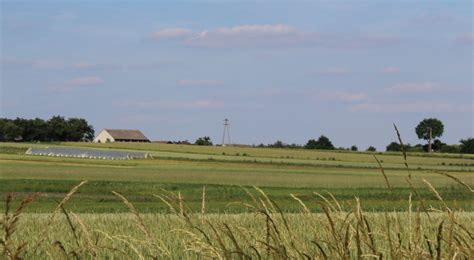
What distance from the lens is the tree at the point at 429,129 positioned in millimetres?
165500

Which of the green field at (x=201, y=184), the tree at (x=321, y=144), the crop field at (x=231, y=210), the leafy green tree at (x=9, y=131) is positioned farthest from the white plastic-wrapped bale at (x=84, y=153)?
the tree at (x=321, y=144)

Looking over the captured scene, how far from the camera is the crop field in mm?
3678

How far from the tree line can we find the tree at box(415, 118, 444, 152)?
242ft

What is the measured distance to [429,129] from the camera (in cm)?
16500

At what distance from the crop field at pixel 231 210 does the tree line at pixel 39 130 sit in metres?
18.8

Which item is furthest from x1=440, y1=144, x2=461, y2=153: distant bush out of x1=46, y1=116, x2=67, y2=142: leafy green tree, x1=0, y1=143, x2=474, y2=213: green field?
x1=46, y1=116, x2=67, y2=142: leafy green tree

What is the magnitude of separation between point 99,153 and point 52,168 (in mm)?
37824

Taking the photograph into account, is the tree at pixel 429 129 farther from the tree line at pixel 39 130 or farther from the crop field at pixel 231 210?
the tree line at pixel 39 130

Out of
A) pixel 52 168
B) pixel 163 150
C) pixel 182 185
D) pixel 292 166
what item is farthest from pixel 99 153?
pixel 182 185

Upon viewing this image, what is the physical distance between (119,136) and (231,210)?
142 meters

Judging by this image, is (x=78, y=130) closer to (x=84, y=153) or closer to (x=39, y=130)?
(x=39, y=130)

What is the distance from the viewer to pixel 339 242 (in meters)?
3.94

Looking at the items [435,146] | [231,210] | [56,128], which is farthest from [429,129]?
[231,210]

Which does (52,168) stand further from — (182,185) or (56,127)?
(56,127)
